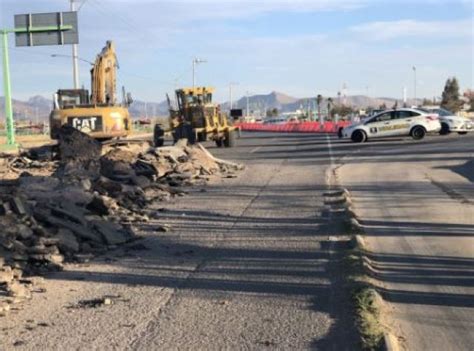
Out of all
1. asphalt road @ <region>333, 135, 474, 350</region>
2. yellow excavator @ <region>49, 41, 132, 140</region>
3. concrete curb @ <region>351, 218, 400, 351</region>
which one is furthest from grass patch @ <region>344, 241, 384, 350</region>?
yellow excavator @ <region>49, 41, 132, 140</region>

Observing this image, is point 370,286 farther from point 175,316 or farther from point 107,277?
Answer: point 107,277

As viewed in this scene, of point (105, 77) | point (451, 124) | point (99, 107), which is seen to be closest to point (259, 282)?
point (99, 107)

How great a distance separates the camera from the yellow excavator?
24984 mm

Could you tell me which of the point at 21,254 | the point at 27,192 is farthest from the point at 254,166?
A: the point at 21,254

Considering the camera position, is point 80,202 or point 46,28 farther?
point 46,28

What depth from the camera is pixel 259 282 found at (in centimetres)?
754

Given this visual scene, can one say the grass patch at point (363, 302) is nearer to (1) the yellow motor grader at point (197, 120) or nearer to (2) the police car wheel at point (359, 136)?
(2) the police car wheel at point (359, 136)

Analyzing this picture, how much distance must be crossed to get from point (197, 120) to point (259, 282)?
30.2 metres

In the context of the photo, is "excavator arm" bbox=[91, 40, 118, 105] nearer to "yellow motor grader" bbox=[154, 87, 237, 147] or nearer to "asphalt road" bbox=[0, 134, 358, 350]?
"yellow motor grader" bbox=[154, 87, 237, 147]

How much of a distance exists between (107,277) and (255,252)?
2.08 metres

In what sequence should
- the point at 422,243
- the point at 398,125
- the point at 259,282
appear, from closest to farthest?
1. the point at 259,282
2. the point at 422,243
3. the point at 398,125

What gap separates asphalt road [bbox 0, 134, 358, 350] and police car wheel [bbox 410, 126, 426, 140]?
2432 centimetres

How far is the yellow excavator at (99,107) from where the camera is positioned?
984 inches

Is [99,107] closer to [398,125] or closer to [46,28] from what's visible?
[398,125]
